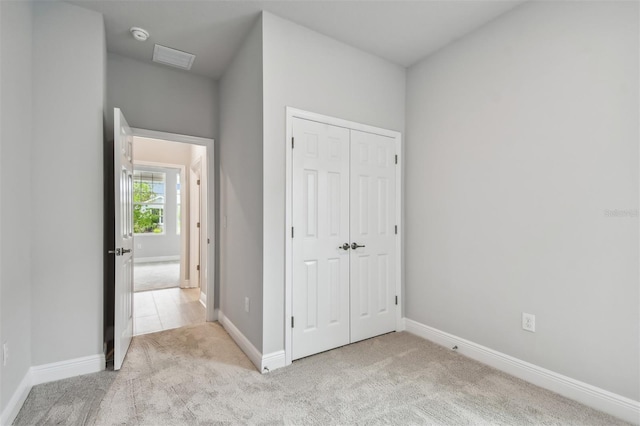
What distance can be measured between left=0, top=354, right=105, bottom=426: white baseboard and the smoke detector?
264 cm

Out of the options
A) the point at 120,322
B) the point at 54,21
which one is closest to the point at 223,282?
the point at 120,322

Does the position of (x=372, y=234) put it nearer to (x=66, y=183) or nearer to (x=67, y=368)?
(x=66, y=183)

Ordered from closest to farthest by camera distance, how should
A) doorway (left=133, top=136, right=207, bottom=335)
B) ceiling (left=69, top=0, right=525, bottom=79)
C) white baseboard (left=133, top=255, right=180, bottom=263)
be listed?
1. ceiling (left=69, top=0, right=525, bottom=79)
2. doorway (left=133, top=136, right=207, bottom=335)
3. white baseboard (left=133, top=255, right=180, bottom=263)

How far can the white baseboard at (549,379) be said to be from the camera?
71.5 inches

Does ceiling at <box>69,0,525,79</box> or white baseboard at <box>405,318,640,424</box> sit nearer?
white baseboard at <box>405,318,640,424</box>

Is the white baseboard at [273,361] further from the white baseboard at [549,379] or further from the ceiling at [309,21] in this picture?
the ceiling at [309,21]

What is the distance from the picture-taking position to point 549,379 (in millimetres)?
2119

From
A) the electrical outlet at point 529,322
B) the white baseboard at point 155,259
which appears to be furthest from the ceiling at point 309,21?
the white baseboard at point 155,259

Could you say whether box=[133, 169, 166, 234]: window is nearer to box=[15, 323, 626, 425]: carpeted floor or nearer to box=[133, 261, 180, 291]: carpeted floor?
box=[133, 261, 180, 291]: carpeted floor

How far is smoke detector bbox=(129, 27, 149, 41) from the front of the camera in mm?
2600

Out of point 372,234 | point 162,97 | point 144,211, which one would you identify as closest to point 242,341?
point 372,234

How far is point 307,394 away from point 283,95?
221 cm

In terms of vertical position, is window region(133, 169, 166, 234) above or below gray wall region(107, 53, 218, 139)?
below

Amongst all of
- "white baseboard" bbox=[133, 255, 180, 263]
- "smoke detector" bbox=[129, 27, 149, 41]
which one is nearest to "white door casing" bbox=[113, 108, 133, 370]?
"smoke detector" bbox=[129, 27, 149, 41]
